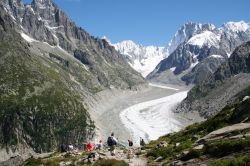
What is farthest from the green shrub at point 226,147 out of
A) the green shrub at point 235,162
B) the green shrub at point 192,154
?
the green shrub at point 235,162

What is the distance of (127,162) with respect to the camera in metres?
45.8

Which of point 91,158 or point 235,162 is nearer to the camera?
point 235,162

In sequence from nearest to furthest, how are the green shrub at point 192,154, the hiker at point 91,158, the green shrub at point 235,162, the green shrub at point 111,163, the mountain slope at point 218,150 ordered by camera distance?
the green shrub at point 235,162
the mountain slope at point 218,150
the green shrub at point 192,154
the green shrub at point 111,163
the hiker at point 91,158

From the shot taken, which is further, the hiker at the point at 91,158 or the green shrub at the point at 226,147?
the hiker at the point at 91,158

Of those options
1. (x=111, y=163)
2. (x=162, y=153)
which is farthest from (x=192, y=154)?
(x=111, y=163)

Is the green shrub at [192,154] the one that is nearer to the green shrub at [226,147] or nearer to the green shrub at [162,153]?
the green shrub at [226,147]

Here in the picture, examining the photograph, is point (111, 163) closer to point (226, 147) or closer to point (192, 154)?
point (192, 154)

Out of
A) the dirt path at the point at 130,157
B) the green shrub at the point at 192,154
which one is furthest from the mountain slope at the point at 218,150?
the dirt path at the point at 130,157

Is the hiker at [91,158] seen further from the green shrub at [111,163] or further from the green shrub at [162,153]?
the green shrub at [162,153]

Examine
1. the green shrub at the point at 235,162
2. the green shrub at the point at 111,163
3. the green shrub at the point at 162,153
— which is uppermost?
the green shrub at the point at 162,153

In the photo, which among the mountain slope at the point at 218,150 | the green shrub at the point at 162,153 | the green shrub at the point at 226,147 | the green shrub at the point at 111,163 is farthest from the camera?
the green shrub at the point at 162,153

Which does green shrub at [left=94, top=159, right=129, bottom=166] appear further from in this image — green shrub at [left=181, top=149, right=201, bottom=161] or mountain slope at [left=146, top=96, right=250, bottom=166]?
green shrub at [left=181, top=149, right=201, bottom=161]

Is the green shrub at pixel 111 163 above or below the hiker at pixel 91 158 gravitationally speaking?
below

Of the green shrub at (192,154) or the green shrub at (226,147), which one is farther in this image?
the green shrub at (192,154)
